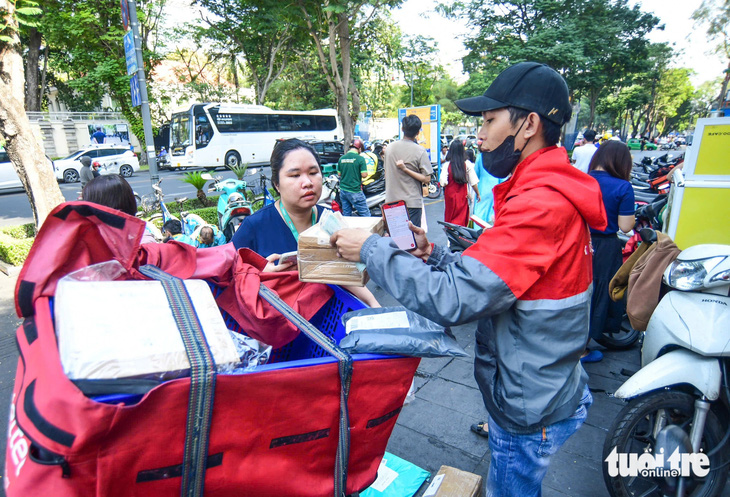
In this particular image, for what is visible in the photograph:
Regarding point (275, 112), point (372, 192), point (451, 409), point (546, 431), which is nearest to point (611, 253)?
point (451, 409)

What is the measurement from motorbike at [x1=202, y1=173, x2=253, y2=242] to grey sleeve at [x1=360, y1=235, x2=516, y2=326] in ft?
17.4

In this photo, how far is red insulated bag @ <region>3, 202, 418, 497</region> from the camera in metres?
0.80

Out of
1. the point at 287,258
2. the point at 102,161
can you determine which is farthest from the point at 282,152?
the point at 102,161

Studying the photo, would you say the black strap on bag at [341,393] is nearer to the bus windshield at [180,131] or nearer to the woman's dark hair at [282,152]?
the woman's dark hair at [282,152]

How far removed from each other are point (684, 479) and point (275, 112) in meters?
25.0

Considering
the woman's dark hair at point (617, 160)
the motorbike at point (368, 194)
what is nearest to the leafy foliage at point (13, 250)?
the motorbike at point (368, 194)

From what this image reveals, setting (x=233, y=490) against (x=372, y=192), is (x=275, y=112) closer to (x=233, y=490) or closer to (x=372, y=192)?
(x=372, y=192)

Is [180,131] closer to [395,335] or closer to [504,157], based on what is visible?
[504,157]

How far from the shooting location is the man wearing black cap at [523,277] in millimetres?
1195

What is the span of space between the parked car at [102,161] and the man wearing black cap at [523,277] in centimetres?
1988

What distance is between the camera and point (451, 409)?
10.2 feet

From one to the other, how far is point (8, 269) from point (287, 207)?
637cm

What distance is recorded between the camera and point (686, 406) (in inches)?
81.3

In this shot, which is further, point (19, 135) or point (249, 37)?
point (249, 37)
